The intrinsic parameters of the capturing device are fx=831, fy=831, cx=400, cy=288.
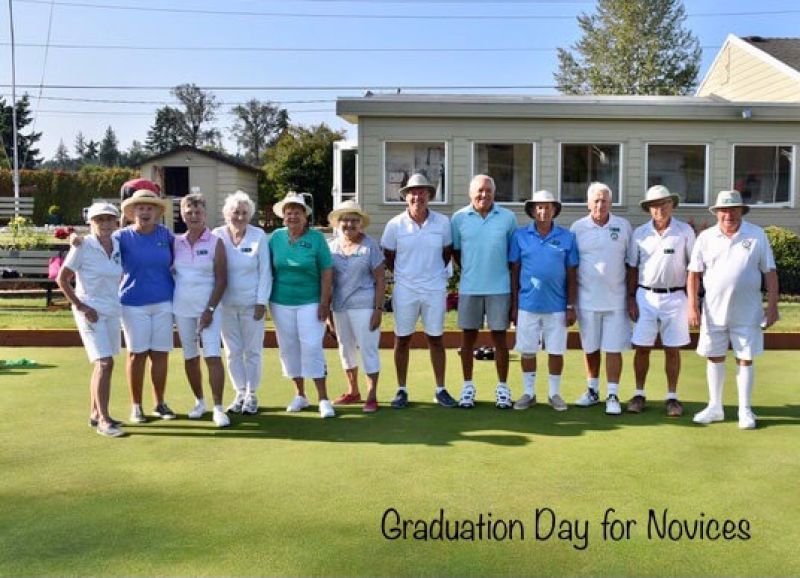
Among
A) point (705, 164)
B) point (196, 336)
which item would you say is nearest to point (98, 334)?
point (196, 336)

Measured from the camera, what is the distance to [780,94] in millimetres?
20438

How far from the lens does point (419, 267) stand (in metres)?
6.09

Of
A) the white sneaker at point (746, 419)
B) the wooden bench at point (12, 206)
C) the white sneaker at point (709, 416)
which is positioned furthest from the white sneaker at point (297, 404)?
the wooden bench at point (12, 206)

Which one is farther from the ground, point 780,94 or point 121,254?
point 780,94

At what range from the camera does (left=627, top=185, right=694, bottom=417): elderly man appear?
5793 mm

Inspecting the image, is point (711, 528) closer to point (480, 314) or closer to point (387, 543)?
point (387, 543)

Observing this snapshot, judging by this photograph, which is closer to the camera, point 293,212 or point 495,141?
point 293,212

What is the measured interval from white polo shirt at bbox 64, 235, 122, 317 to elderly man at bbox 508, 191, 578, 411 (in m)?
2.77

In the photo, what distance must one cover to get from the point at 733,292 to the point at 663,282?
0.48m

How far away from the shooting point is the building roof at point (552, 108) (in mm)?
14031

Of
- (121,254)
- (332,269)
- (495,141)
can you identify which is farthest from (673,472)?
(495,141)

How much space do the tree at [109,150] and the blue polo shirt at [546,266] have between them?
3981 inches

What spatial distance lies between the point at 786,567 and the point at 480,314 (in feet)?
10.4

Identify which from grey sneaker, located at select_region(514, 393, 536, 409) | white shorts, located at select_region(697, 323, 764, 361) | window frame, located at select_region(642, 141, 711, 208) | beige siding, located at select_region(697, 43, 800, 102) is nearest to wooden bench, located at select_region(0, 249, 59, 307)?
grey sneaker, located at select_region(514, 393, 536, 409)
